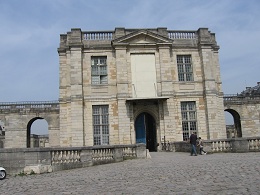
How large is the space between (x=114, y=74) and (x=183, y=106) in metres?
5.62

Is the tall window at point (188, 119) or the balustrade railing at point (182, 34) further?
the balustrade railing at point (182, 34)

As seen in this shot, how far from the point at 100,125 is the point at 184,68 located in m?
7.65

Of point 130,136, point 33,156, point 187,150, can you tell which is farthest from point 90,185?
point 130,136

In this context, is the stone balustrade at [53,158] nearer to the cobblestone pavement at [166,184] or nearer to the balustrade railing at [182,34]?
the cobblestone pavement at [166,184]

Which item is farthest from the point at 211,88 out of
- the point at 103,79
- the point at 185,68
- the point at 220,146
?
the point at 103,79

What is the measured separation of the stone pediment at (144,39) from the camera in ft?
71.0

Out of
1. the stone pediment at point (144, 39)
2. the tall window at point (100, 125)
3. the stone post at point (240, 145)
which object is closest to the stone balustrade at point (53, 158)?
the stone post at point (240, 145)

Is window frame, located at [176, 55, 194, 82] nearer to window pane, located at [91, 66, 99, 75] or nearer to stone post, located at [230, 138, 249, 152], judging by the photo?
window pane, located at [91, 66, 99, 75]

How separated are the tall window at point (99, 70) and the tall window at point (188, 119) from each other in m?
6.20

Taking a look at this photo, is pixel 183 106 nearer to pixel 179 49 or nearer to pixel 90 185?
pixel 179 49

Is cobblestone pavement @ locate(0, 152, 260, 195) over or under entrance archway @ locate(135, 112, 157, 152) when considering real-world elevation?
under

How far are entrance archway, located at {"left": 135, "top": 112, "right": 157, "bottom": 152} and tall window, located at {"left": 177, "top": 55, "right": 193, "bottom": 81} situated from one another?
13.0 ft

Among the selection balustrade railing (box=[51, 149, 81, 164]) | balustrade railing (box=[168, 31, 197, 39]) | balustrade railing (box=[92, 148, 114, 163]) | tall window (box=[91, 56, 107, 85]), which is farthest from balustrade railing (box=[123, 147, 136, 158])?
balustrade railing (box=[168, 31, 197, 39])

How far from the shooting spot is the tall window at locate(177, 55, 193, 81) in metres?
22.3
